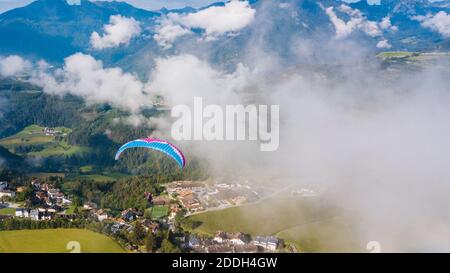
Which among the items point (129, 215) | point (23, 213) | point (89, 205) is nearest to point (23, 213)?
point (23, 213)

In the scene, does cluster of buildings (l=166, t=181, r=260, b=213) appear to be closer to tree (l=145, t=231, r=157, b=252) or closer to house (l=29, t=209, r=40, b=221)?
tree (l=145, t=231, r=157, b=252)

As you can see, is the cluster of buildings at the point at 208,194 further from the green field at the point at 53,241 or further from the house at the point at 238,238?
the green field at the point at 53,241

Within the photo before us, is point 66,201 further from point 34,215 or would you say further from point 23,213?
point 34,215

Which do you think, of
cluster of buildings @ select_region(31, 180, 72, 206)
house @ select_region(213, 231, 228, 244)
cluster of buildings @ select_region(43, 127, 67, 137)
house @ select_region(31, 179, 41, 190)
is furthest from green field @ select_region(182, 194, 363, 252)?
cluster of buildings @ select_region(43, 127, 67, 137)

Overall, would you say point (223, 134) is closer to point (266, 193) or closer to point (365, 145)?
point (365, 145)

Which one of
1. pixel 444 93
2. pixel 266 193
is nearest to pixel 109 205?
pixel 266 193

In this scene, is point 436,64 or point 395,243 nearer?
point 395,243
